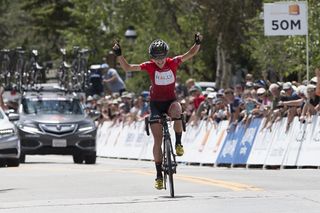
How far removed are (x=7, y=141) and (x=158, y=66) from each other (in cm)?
970

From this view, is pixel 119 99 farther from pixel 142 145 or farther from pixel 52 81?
pixel 52 81

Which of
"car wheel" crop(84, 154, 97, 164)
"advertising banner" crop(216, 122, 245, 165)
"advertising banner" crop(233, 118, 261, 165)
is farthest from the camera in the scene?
"car wheel" crop(84, 154, 97, 164)

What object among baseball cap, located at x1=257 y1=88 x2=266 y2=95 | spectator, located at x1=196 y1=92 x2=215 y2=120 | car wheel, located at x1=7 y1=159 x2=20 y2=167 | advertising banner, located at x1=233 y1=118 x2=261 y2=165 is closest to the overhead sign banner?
baseball cap, located at x1=257 y1=88 x2=266 y2=95

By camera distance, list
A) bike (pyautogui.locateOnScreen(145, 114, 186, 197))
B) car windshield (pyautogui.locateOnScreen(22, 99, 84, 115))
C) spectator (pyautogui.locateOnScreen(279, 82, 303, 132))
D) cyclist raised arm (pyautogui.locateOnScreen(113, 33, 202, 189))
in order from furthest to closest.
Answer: car windshield (pyautogui.locateOnScreen(22, 99, 84, 115)) → spectator (pyautogui.locateOnScreen(279, 82, 303, 132)) → cyclist raised arm (pyautogui.locateOnScreen(113, 33, 202, 189)) → bike (pyautogui.locateOnScreen(145, 114, 186, 197))

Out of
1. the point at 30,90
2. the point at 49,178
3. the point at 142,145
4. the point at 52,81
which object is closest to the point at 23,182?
the point at 49,178

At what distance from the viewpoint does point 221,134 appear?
29.2 m

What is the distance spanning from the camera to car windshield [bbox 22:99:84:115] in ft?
98.1

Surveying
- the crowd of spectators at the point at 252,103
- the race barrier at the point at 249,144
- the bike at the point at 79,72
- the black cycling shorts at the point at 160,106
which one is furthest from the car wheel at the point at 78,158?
the black cycling shorts at the point at 160,106

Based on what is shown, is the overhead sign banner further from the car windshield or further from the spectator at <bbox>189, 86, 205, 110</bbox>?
the car windshield

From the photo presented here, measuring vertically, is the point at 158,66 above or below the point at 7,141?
above

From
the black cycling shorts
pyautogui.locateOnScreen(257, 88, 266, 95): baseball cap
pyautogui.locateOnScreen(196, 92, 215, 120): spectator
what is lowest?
pyautogui.locateOnScreen(196, 92, 215, 120): spectator

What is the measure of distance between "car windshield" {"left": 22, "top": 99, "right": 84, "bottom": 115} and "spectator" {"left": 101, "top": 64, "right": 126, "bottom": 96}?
41.1 ft

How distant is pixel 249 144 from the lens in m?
27.2

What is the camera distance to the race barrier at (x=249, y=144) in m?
24.4
